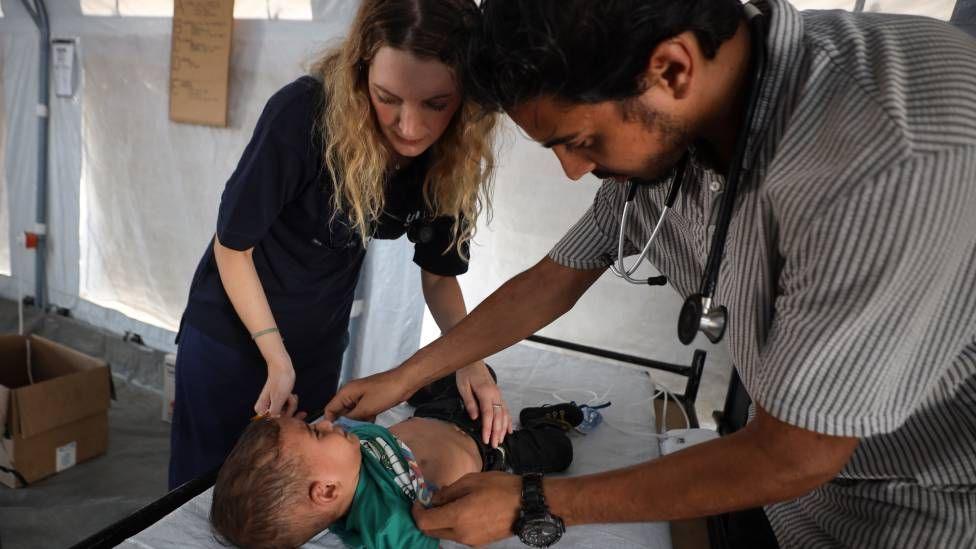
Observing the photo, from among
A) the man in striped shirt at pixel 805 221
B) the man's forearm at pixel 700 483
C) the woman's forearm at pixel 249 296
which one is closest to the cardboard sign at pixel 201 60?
the woman's forearm at pixel 249 296

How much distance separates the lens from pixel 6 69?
374 centimetres

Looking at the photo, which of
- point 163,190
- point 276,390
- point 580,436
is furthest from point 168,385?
point 580,436

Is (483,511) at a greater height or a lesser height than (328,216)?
lesser

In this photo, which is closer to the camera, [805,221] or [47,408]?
[805,221]

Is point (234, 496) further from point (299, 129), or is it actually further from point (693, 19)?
point (693, 19)

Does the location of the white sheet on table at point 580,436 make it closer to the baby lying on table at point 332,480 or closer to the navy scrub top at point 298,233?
the baby lying on table at point 332,480

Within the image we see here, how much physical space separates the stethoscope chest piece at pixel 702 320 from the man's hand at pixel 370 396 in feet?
2.68

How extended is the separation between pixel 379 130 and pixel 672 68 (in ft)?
2.65

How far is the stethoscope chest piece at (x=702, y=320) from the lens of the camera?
30.1 inches

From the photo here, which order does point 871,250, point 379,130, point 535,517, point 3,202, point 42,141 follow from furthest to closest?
point 3,202
point 42,141
point 379,130
point 535,517
point 871,250

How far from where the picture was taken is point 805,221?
65cm

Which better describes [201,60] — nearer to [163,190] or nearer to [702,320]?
[163,190]

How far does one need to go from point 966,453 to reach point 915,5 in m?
1.70

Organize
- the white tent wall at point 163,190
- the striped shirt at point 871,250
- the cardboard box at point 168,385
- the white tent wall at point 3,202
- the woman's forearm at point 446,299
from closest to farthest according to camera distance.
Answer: the striped shirt at point 871,250 < the woman's forearm at point 446,299 < the white tent wall at point 163,190 < the cardboard box at point 168,385 < the white tent wall at point 3,202
